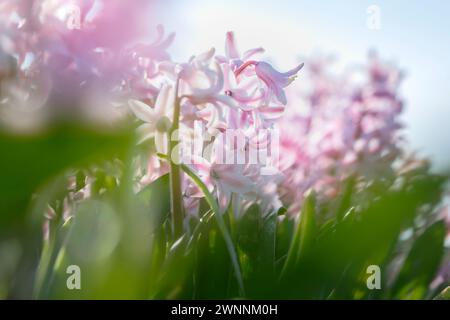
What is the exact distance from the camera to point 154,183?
765mm

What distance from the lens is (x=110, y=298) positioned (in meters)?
0.56

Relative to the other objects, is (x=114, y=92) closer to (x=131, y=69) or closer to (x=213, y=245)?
(x=131, y=69)

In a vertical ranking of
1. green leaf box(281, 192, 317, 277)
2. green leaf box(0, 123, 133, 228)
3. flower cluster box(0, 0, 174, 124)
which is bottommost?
green leaf box(0, 123, 133, 228)

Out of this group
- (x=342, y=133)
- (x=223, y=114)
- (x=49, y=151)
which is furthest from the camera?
(x=342, y=133)

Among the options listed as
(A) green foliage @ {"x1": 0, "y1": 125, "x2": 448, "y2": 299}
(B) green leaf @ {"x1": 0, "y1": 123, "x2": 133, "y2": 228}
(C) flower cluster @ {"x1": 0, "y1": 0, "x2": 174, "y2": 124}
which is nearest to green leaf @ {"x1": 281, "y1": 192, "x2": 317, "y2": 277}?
(A) green foliage @ {"x1": 0, "y1": 125, "x2": 448, "y2": 299}

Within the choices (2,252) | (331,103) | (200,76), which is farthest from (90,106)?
(331,103)

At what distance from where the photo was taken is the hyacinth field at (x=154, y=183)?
1.41 ft

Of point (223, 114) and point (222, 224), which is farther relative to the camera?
point (223, 114)

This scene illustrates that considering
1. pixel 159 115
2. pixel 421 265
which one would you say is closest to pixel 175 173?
pixel 159 115

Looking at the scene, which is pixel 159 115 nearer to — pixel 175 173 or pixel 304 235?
pixel 175 173

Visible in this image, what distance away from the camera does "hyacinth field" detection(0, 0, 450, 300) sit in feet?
1.41

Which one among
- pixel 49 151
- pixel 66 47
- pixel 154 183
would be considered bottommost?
pixel 49 151

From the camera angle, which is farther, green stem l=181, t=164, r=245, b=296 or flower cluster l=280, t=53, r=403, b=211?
flower cluster l=280, t=53, r=403, b=211

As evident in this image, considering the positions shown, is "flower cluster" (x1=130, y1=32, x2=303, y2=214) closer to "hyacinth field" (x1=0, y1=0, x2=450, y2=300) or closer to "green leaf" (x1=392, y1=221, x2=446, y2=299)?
"hyacinth field" (x1=0, y1=0, x2=450, y2=300)
